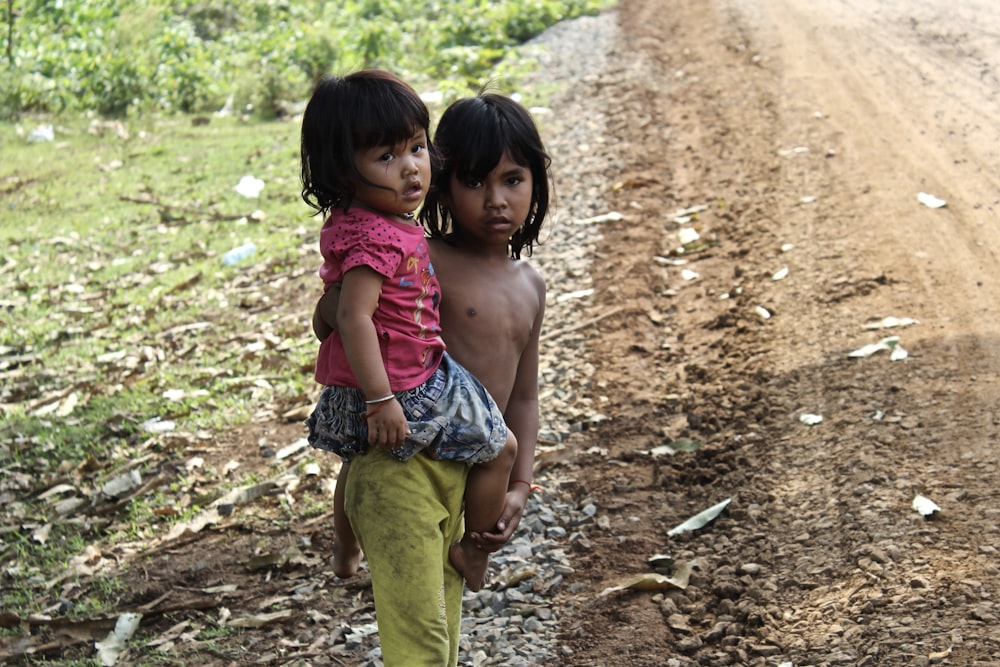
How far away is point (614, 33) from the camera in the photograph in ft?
38.2

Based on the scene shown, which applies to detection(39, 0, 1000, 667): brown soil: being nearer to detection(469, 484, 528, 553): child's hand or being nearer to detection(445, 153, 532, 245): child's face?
detection(469, 484, 528, 553): child's hand

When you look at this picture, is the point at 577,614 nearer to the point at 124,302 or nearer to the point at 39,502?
the point at 39,502

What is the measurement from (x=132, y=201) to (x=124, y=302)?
183cm

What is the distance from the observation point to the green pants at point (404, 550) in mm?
2340

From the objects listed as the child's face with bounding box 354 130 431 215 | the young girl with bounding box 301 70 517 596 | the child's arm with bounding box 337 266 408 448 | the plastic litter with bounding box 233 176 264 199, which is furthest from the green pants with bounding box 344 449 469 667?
the plastic litter with bounding box 233 176 264 199

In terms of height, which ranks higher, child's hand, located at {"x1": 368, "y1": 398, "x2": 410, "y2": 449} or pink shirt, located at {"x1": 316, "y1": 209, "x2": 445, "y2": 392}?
pink shirt, located at {"x1": 316, "y1": 209, "x2": 445, "y2": 392}

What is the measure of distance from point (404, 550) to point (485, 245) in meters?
0.74

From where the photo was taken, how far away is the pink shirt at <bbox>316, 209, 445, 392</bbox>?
7.36 feet

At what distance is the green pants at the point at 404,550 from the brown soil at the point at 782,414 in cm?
119

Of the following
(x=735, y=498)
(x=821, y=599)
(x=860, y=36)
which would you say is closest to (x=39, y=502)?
(x=735, y=498)

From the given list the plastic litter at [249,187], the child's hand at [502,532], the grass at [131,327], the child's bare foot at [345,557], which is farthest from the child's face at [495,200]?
the plastic litter at [249,187]

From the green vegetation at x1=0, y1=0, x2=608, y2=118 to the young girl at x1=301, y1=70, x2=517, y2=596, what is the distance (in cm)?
761

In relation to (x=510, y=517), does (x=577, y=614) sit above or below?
below

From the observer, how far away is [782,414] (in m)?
4.73
